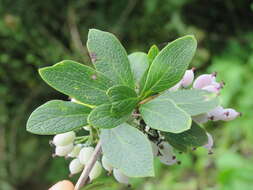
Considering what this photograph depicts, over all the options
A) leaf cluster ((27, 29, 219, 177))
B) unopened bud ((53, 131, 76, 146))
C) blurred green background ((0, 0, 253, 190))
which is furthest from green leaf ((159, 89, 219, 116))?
blurred green background ((0, 0, 253, 190))

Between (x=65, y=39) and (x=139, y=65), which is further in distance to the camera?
(x=65, y=39)

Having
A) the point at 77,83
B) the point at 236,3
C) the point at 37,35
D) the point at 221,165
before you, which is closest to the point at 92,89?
the point at 77,83

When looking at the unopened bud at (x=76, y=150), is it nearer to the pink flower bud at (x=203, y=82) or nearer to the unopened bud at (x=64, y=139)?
the unopened bud at (x=64, y=139)

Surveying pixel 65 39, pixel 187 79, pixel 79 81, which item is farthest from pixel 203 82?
pixel 65 39

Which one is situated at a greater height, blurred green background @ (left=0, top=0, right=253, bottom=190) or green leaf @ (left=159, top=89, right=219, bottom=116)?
green leaf @ (left=159, top=89, right=219, bottom=116)

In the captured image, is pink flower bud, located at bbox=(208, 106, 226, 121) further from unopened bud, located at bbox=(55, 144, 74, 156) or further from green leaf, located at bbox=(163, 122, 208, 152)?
unopened bud, located at bbox=(55, 144, 74, 156)

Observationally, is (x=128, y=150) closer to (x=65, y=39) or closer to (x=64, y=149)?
(x=64, y=149)
